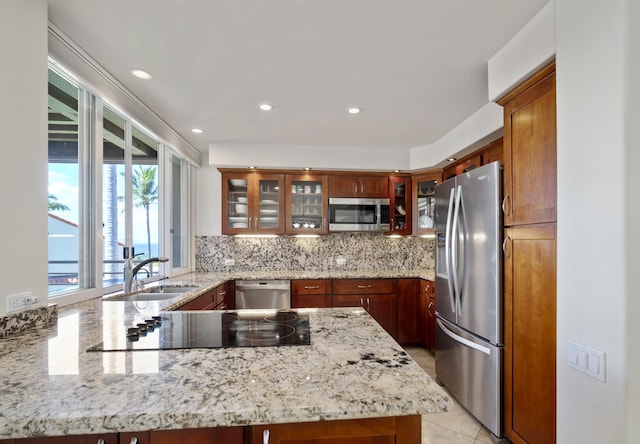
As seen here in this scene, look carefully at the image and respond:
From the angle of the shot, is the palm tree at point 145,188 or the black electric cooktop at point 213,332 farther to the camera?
the palm tree at point 145,188

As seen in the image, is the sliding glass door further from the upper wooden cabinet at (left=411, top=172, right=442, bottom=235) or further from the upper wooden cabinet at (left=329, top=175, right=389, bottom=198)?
the upper wooden cabinet at (left=411, top=172, right=442, bottom=235)

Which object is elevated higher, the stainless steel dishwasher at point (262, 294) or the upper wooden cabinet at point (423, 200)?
→ the upper wooden cabinet at point (423, 200)

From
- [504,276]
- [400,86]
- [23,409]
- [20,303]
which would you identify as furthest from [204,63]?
[504,276]

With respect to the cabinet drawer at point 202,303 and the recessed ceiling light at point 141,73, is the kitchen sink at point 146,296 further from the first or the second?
the recessed ceiling light at point 141,73

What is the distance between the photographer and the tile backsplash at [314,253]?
4.22 meters

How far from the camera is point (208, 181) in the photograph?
14.1 ft

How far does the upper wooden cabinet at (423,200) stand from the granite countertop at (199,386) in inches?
114

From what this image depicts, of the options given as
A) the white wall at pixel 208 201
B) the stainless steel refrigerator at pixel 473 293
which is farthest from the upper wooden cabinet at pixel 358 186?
the white wall at pixel 208 201

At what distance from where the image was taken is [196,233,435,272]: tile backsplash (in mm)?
4219

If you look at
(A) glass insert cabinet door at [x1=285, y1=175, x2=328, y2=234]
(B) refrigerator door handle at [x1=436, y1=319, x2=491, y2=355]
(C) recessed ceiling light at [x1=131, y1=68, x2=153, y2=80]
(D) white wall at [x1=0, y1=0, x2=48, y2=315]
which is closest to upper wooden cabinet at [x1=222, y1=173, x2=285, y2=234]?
(A) glass insert cabinet door at [x1=285, y1=175, x2=328, y2=234]

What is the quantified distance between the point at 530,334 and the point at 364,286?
2.10 m

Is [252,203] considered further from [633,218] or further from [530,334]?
[633,218]

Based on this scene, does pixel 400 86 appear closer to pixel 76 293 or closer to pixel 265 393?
pixel 265 393

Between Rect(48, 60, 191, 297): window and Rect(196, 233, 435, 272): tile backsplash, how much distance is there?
101 centimetres
